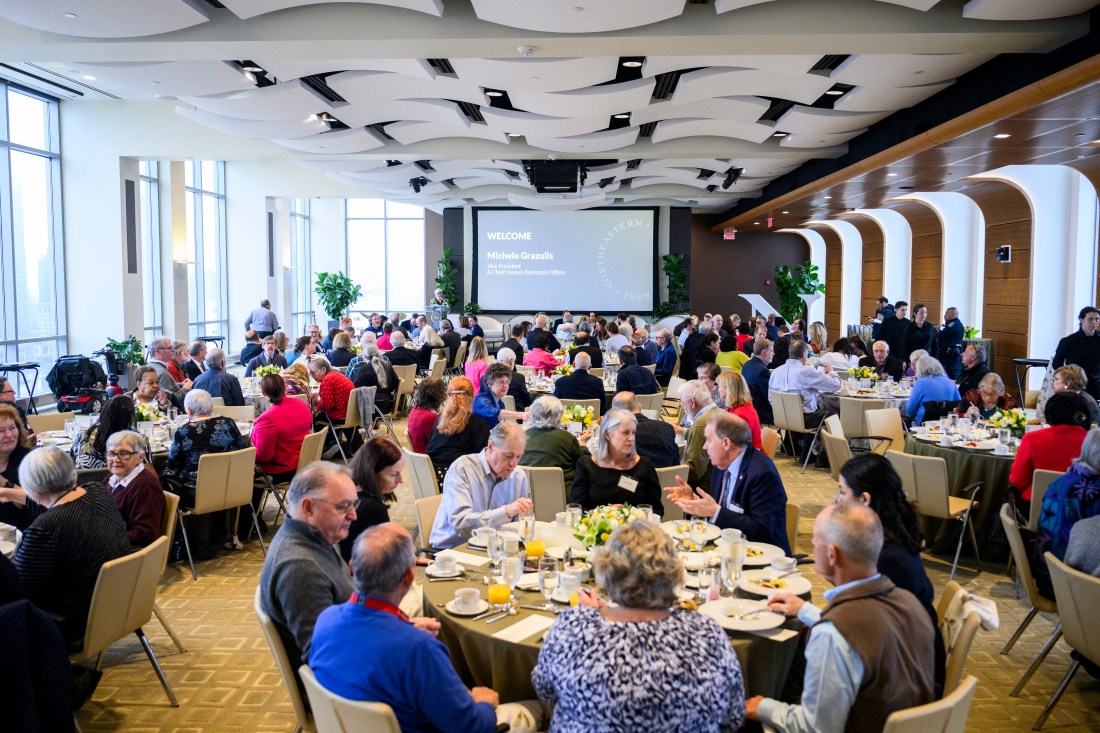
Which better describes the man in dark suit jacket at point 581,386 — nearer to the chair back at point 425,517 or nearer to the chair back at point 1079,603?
the chair back at point 425,517

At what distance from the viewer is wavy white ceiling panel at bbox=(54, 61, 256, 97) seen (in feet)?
28.6

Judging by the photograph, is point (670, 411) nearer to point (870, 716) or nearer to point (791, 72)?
point (791, 72)

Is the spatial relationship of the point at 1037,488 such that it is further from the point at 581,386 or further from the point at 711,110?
the point at 711,110

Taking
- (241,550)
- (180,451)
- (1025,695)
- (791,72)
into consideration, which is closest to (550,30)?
(791,72)

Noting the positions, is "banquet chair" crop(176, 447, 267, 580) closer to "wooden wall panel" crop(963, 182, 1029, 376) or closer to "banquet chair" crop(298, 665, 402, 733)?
"banquet chair" crop(298, 665, 402, 733)

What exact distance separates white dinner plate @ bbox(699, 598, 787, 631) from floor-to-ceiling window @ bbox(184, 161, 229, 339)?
55.8ft

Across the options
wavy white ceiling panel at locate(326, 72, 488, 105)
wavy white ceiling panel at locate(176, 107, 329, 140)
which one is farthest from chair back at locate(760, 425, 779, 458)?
wavy white ceiling panel at locate(176, 107, 329, 140)

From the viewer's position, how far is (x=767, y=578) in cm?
349

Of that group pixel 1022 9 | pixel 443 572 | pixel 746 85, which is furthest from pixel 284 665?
pixel 746 85

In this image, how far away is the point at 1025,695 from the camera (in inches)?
167

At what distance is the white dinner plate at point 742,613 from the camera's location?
2.96m

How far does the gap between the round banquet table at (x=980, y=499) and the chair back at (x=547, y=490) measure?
9.52 feet

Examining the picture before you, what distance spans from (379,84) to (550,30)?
3260 millimetres

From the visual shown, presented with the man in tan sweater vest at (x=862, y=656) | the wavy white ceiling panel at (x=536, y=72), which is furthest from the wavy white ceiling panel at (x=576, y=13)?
the man in tan sweater vest at (x=862, y=656)
